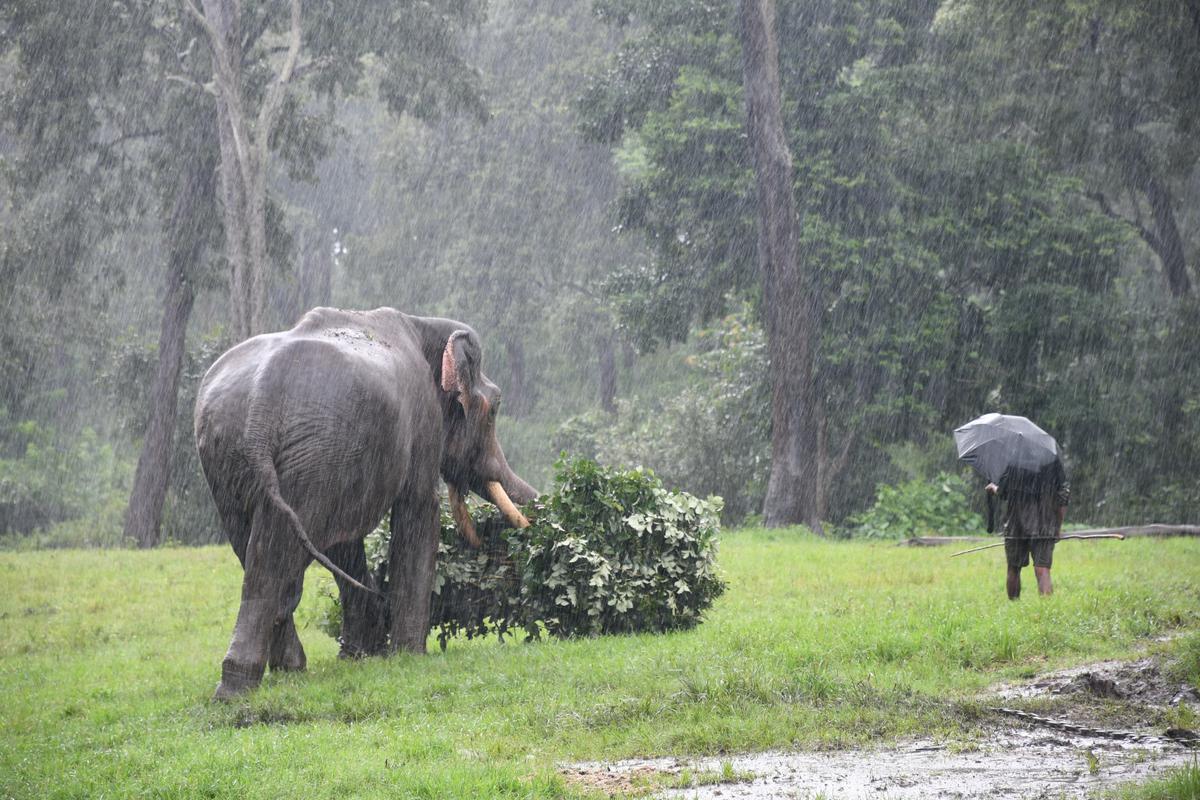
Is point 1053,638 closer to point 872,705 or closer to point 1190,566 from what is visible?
point 872,705

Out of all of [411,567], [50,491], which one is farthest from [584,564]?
[50,491]

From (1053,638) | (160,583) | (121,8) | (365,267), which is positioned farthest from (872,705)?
(365,267)

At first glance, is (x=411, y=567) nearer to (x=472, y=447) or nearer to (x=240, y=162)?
(x=472, y=447)

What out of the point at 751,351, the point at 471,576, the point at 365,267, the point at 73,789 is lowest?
the point at 73,789

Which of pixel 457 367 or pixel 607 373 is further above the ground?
pixel 607 373

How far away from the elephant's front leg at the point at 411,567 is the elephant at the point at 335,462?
0.04 ft

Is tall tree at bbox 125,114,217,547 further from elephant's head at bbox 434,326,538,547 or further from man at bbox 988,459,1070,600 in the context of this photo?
man at bbox 988,459,1070,600

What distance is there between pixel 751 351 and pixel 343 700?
22.3 metres

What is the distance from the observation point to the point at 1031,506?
42.9 ft

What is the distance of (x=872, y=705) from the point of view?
9242 mm

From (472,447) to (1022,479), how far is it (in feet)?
16.9

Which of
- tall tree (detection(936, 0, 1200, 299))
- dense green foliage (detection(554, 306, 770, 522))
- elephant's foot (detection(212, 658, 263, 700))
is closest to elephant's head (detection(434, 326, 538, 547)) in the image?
elephant's foot (detection(212, 658, 263, 700))

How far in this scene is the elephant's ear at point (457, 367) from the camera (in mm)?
12172

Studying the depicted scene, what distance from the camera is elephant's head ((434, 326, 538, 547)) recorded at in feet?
40.9
